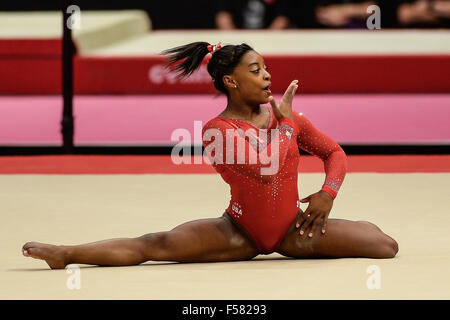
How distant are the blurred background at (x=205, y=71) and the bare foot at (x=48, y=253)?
2916 mm

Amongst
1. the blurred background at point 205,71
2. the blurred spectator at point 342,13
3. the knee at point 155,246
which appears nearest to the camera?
the knee at point 155,246

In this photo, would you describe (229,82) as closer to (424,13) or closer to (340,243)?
(340,243)

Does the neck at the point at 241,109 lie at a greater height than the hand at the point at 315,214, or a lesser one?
greater

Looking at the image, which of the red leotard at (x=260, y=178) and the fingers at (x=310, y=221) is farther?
the fingers at (x=310, y=221)

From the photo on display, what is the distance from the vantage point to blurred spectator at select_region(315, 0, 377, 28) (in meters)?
9.88

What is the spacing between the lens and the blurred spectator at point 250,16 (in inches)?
409

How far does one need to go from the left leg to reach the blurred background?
2.83 m

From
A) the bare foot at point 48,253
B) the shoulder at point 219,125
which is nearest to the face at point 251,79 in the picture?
the shoulder at point 219,125

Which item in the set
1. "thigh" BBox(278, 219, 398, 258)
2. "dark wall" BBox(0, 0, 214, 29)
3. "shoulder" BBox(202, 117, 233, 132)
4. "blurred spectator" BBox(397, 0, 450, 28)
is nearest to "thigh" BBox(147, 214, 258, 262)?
"thigh" BBox(278, 219, 398, 258)

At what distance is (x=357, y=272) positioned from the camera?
3.25m

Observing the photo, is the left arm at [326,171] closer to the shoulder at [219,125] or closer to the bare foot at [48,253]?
the shoulder at [219,125]

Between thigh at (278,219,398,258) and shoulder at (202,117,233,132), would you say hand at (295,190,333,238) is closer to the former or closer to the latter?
thigh at (278,219,398,258)

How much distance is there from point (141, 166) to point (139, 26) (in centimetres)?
506

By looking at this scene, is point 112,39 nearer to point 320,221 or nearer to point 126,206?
point 126,206
